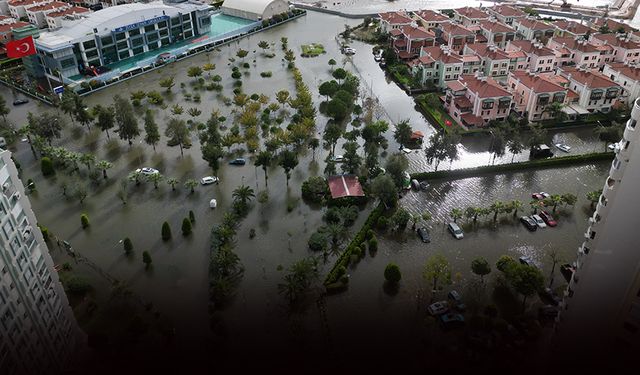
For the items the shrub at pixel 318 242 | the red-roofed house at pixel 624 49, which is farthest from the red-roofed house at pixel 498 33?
Answer: the shrub at pixel 318 242

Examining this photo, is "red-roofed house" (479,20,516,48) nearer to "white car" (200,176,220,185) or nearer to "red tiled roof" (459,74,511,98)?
"red tiled roof" (459,74,511,98)

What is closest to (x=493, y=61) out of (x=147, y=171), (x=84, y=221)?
(x=147, y=171)

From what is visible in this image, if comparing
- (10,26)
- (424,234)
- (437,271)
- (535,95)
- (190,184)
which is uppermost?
(10,26)

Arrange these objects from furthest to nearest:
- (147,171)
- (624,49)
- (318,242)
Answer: (624,49), (147,171), (318,242)

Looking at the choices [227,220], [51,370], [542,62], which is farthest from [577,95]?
[51,370]

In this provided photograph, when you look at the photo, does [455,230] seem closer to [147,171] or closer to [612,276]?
[612,276]

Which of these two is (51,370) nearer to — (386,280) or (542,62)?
(386,280)
